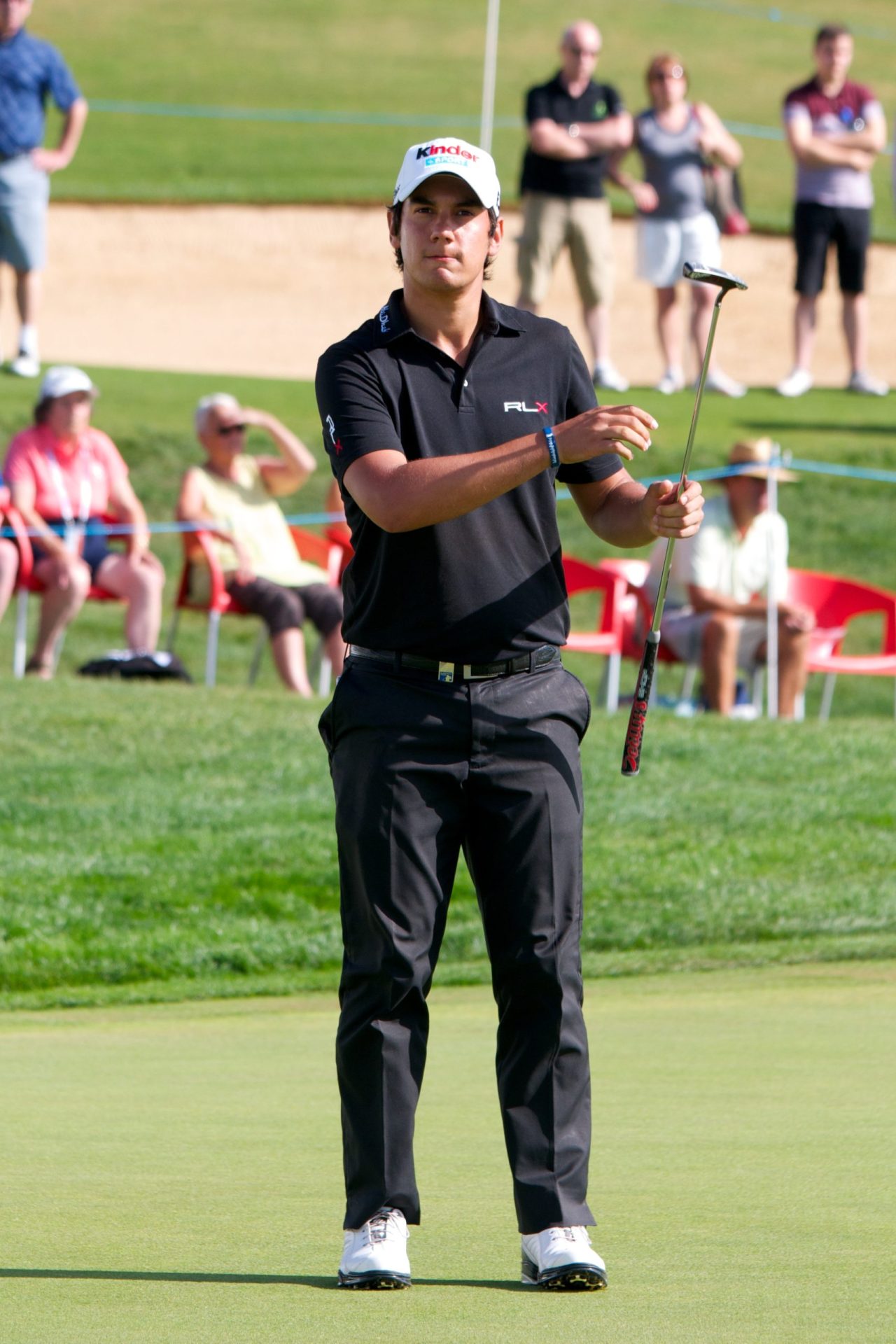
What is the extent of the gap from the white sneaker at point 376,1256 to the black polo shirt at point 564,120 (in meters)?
11.9

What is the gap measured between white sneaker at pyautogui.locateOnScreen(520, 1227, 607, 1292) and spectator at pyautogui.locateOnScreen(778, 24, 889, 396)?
12.0 meters

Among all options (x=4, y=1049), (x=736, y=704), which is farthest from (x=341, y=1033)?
(x=736, y=704)

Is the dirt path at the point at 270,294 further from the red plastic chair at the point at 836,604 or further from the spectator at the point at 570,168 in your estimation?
the red plastic chair at the point at 836,604

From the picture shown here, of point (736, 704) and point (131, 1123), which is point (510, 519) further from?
point (736, 704)

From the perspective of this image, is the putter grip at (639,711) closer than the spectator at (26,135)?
Yes

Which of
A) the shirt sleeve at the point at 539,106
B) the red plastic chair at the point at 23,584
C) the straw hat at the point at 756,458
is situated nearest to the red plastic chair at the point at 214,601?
the red plastic chair at the point at 23,584

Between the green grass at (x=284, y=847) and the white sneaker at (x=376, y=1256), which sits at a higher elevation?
the green grass at (x=284, y=847)

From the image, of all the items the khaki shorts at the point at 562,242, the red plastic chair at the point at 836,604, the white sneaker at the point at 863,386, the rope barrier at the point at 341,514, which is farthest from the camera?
the white sneaker at the point at 863,386

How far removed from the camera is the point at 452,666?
13.0ft

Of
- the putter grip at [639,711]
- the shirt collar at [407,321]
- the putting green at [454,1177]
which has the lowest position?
the putting green at [454,1177]

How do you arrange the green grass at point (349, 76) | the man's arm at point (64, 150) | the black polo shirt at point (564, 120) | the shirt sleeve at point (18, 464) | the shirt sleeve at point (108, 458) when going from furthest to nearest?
the green grass at point (349, 76) < the man's arm at point (64, 150) < the black polo shirt at point (564, 120) < the shirt sleeve at point (108, 458) < the shirt sleeve at point (18, 464)

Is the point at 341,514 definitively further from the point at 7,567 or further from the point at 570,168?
the point at 570,168

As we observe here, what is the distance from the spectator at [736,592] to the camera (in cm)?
1134

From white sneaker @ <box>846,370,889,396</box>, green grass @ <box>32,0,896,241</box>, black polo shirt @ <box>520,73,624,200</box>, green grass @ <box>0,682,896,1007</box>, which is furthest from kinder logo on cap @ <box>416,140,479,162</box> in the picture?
green grass @ <box>32,0,896,241</box>
